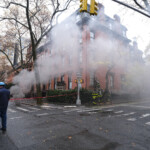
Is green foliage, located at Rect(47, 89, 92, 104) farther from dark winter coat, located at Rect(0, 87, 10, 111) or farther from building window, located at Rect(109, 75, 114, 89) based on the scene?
dark winter coat, located at Rect(0, 87, 10, 111)

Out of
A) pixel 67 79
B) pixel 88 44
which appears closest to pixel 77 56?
pixel 88 44

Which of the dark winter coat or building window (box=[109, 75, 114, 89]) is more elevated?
building window (box=[109, 75, 114, 89])

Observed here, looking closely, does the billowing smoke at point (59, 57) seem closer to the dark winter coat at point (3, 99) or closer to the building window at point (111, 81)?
the building window at point (111, 81)

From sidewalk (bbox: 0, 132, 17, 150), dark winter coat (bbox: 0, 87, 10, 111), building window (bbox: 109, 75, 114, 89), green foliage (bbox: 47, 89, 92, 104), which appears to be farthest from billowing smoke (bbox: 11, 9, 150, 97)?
sidewalk (bbox: 0, 132, 17, 150)

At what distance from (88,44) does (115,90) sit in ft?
25.2

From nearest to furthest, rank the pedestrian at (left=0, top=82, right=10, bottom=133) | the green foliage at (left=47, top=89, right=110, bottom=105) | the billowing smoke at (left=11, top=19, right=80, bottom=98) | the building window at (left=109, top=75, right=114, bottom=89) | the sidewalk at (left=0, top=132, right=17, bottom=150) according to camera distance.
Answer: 1. the sidewalk at (left=0, top=132, right=17, bottom=150)
2. the pedestrian at (left=0, top=82, right=10, bottom=133)
3. the green foliage at (left=47, top=89, right=110, bottom=105)
4. the billowing smoke at (left=11, top=19, right=80, bottom=98)
5. the building window at (left=109, top=75, right=114, bottom=89)

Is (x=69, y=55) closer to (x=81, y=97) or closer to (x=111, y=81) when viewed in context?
Result: (x=81, y=97)

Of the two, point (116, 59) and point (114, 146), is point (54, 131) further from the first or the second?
point (116, 59)

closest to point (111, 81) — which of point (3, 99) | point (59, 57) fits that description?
point (59, 57)

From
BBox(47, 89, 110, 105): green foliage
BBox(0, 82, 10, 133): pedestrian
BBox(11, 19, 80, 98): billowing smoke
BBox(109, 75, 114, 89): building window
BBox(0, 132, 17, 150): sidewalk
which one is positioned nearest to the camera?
BBox(0, 132, 17, 150): sidewalk

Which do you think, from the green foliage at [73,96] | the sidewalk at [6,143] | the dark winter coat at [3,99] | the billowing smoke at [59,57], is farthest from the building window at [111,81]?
the sidewalk at [6,143]

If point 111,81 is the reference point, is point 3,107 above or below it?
below

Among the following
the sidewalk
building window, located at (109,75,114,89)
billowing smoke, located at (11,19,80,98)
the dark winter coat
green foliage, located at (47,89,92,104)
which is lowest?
Answer: the sidewalk

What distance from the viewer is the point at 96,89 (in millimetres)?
11664
